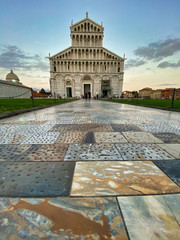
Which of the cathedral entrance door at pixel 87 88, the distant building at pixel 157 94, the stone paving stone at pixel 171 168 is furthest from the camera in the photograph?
the distant building at pixel 157 94

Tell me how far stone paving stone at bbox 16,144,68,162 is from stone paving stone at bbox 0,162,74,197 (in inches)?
3.7

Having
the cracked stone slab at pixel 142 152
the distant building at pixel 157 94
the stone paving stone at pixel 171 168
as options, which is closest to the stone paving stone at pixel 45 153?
the cracked stone slab at pixel 142 152

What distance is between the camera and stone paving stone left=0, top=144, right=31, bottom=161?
56.0 inches

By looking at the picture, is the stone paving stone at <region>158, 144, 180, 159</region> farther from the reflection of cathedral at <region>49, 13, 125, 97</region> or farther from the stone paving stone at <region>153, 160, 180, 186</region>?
the reflection of cathedral at <region>49, 13, 125, 97</region>

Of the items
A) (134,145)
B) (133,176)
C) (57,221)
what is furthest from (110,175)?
(134,145)

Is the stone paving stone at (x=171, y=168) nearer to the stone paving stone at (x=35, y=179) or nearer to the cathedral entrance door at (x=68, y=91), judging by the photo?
the stone paving stone at (x=35, y=179)

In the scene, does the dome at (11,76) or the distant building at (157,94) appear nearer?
the dome at (11,76)

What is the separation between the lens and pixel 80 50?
39.5m

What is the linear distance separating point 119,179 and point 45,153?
0.97m

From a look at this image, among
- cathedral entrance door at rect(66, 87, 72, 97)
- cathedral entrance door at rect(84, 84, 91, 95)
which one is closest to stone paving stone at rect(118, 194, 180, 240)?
cathedral entrance door at rect(66, 87, 72, 97)

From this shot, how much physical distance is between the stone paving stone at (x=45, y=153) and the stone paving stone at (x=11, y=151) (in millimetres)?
69

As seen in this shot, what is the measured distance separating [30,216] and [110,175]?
0.65m

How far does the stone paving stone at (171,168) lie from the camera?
1037 mm

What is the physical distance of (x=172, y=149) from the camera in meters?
1.60
